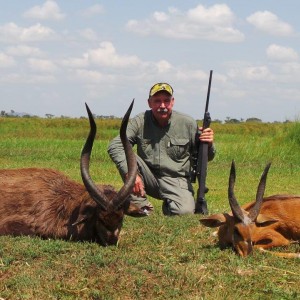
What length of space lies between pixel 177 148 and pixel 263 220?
10.7 feet

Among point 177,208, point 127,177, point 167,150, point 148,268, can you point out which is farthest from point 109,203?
point 167,150

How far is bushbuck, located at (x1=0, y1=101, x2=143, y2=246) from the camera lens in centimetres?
716

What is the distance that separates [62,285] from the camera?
5551 millimetres

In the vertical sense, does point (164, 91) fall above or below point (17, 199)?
above

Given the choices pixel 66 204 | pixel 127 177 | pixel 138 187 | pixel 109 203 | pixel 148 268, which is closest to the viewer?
pixel 148 268

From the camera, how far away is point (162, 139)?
10148 millimetres

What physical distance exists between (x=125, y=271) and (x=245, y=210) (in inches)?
85.8

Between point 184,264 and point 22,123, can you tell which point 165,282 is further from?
point 22,123

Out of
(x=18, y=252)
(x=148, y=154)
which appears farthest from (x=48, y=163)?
(x=18, y=252)

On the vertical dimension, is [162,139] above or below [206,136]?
below

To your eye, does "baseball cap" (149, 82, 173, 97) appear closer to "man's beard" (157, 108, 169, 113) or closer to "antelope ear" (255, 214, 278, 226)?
"man's beard" (157, 108, 169, 113)

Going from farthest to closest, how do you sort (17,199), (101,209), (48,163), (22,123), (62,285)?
(22,123) → (48,163) → (17,199) → (101,209) → (62,285)

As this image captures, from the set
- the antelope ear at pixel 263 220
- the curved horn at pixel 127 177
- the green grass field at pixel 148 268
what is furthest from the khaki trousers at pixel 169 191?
the antelope ear at pixel 263 220

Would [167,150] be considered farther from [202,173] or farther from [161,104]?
[161,104]
